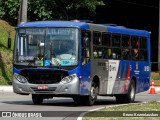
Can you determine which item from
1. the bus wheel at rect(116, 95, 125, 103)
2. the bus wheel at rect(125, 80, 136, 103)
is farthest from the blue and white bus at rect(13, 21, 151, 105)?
the bus wheel at rect(116, 95, 125, 103)

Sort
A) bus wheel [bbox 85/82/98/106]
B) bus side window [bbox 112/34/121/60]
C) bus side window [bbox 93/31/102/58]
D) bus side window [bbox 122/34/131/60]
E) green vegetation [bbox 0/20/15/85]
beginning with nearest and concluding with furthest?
bus wheel [bbox 85/82/98/106] → bus side window [bbox 93/31/102/58] → bus side window [bbox 112/34/121/60] → bus side window [bbox 122/34/131/60] → green vegetation [bbox 0/20/15/85]

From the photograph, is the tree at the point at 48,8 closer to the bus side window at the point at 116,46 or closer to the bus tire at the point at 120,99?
the bus tire at the point at 120,99

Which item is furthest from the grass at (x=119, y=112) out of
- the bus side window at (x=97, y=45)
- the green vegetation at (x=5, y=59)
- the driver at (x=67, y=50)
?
the green vegetation at (x=5, y=59)

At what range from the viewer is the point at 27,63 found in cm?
2275

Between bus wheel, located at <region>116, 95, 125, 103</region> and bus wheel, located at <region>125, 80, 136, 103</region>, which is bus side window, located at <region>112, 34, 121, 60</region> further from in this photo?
bus wheel, located at <region>116, 95, 125, 103</region>

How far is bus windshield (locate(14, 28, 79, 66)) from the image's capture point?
73.8 ft

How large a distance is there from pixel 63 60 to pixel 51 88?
1.03 m

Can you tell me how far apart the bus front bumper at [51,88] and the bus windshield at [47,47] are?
27.8 inches

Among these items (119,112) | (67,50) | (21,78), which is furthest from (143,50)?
(119,112)

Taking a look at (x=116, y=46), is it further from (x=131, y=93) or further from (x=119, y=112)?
(x=119, y=112)

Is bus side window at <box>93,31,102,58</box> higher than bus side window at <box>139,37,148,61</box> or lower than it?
higher

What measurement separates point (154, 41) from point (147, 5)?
3992 millimetres

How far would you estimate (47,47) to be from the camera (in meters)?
22.7

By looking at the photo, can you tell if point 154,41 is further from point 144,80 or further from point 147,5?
point 144,80
